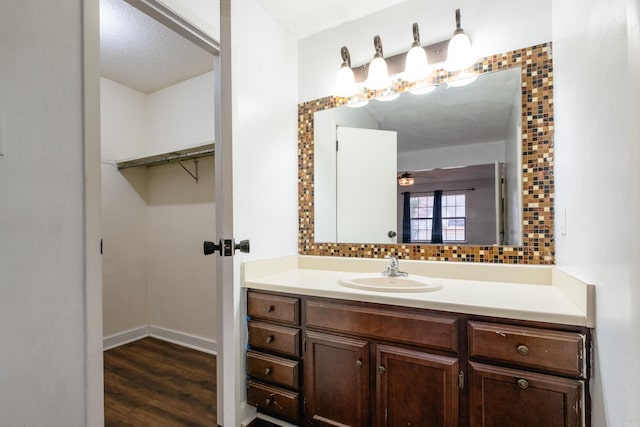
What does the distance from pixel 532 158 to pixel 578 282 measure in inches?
27.6

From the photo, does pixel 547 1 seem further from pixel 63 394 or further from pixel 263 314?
pixel 63 394

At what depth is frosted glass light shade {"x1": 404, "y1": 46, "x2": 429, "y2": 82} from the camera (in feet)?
5.54

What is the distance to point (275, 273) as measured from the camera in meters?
1.84

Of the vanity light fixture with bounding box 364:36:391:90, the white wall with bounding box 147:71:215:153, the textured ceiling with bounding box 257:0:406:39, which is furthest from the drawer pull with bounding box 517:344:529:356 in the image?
the white wall with bounding box 147:71:215:153

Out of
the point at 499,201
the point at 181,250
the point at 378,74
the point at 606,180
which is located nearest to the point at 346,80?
the point at 378,74

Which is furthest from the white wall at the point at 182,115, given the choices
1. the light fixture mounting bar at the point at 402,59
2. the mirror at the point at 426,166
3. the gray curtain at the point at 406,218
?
the gray curtain at the point at 406,218

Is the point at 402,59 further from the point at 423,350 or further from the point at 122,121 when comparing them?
the point at 122,121

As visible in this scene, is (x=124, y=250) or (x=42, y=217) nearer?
(x=42, y=217)

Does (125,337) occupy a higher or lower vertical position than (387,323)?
lower

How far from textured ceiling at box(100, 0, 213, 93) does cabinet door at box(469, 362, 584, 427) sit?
8.40 feet

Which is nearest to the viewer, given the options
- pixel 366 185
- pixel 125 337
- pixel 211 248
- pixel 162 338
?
pixel 211 248

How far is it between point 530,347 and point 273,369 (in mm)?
1135

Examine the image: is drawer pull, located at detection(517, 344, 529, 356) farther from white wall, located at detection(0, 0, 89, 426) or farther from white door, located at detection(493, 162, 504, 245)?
white wall, located at detection(0, 0, 89, 426)

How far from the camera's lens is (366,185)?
1992 mm
